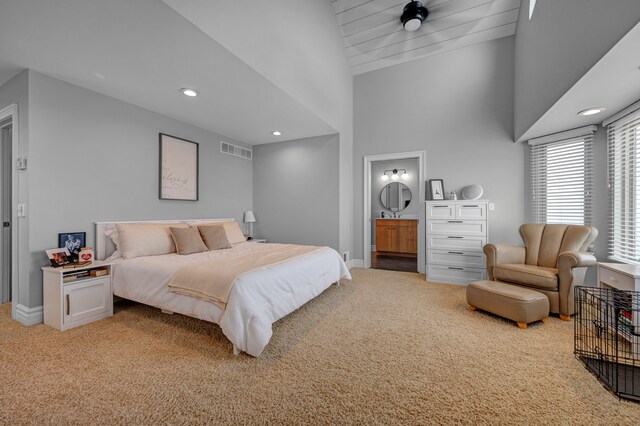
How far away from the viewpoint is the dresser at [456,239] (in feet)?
12.4

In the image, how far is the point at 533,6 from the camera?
311 centimetres

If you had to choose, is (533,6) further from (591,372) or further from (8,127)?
(8,127)

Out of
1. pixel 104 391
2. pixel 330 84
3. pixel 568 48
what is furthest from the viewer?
pixel 330 84

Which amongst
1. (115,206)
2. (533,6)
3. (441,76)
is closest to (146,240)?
(115,206)

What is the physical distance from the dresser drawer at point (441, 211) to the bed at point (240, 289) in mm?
1840

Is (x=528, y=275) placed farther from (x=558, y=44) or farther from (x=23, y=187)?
(x=23, y=187)

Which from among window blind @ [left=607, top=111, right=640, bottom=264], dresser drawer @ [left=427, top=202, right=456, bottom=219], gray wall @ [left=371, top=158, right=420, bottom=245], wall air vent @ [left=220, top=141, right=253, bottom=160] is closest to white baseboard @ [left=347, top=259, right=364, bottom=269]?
dresser drawer @ [left=427, top=202, right=456, bottom=219]

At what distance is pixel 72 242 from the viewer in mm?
2699

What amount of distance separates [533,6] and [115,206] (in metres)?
5.49

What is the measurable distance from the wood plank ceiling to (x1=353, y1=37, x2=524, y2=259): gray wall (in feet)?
0.52

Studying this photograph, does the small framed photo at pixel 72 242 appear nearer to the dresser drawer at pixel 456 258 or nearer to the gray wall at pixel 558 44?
the dresser drawer at pixel 456 258

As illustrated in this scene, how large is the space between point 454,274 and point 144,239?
4169 mm

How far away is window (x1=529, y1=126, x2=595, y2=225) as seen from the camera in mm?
3252

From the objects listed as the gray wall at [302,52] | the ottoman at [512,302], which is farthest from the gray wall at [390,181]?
the ottoman at [512,302]
